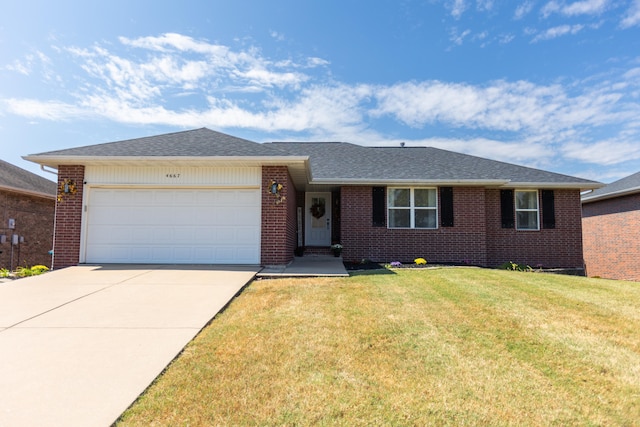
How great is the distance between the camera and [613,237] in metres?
14.6

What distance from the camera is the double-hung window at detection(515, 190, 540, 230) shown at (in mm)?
12344

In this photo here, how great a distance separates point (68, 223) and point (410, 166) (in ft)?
35.7

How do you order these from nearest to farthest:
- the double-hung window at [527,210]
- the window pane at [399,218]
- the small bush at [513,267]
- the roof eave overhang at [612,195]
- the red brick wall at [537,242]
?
the small bush at [513,267]
the window pane at [399,218]
the red brick wall at [537,242]
the double-hung window at [527,210]
the roof eave overhang at [612,195]

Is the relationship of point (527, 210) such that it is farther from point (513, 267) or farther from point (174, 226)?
point (174, 226)

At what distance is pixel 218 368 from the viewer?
10.4 feet

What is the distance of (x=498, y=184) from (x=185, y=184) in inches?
385

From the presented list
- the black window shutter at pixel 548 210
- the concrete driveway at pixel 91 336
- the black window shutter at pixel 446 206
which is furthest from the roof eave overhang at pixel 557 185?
the concrete driveway at pixel 91 336

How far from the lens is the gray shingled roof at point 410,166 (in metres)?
11.9

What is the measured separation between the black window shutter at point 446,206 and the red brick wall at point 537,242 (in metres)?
1.49

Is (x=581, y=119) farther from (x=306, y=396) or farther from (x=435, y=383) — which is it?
(x=306, y=396)

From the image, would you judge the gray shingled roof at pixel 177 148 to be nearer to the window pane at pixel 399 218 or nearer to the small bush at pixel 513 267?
the window pane at pixel 399 218

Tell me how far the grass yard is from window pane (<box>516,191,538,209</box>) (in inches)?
278

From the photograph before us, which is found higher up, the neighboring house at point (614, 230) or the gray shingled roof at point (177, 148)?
the gray shingled roof at point (177, 148)

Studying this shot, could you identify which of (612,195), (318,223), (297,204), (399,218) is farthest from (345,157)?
(612,195)
